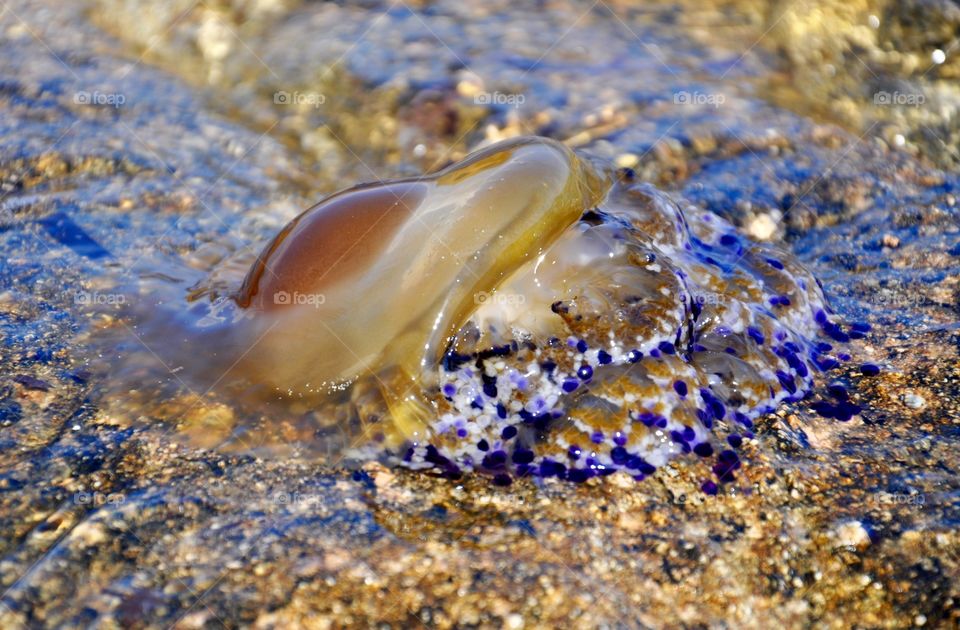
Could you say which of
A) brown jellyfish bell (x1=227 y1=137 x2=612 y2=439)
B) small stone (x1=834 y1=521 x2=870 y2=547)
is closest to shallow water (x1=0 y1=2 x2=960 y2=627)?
small stone (x1=834 y1=521 x2=870 y2=547)

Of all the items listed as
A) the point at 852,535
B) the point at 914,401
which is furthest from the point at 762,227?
the point at 852,535

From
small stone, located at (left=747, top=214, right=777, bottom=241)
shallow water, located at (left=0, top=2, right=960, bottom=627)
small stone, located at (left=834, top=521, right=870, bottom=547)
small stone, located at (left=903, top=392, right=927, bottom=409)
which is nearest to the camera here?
shallow water, located at (left=0, top=2, right=960, bottom=627)

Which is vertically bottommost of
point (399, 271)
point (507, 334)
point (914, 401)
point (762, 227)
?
point (762, 227)

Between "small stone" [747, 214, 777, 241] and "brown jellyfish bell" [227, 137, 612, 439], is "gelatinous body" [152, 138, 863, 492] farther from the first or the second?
"small stone" [747, 214, 777, 241]

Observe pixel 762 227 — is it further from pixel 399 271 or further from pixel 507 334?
pixel 399 271

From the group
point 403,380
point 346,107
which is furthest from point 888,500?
point 346,107

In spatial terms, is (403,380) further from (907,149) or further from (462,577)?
(907,149)

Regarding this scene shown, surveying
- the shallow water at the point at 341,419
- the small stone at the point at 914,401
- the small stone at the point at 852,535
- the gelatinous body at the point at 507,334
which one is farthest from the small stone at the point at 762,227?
the small stone at the point at 852,535

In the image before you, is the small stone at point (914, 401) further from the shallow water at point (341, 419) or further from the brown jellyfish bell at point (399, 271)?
the brown jellyfish bell at point (399, 271)

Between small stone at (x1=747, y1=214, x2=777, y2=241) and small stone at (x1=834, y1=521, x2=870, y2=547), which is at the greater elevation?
small stone at (x1=834, y1=521, x2=870, y2=547)
